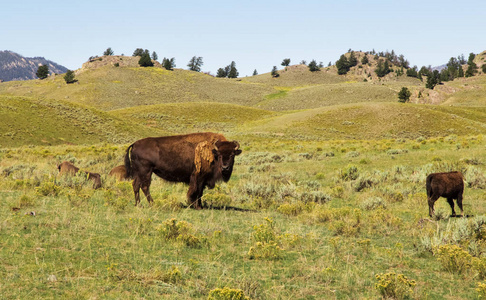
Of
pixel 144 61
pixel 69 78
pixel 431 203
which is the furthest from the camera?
pixel 144 61

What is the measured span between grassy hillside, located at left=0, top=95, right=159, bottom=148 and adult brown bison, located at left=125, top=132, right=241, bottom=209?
30.2 metres

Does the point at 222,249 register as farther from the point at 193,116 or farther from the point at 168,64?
the point at 168,64

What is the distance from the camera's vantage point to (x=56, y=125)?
144 ft

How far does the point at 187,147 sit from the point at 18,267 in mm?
6059

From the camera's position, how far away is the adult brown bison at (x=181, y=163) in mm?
10375

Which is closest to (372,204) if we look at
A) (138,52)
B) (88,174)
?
(88,174)

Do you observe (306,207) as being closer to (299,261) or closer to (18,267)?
(299,261)

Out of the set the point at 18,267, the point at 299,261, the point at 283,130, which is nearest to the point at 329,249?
→ the point at 299,261

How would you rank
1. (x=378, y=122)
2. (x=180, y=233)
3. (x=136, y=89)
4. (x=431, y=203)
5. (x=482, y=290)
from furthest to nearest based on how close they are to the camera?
(x=136, y=89) < (x=378, y=122) < (x=431, y=203) < (x=180, y=233) < (x=482, y=290)

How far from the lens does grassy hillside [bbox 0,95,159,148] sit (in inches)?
1506

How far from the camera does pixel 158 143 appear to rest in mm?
10523

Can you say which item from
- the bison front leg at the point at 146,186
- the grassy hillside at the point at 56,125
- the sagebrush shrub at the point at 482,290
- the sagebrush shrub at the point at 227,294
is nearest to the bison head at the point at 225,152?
the bison front leg at the point at 146,186

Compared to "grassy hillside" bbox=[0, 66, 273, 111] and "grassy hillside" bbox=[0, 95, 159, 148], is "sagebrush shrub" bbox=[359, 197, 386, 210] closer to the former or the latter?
"grassy hillside" bbox=[0, 95, 159, 148]

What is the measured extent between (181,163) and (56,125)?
128 ft
